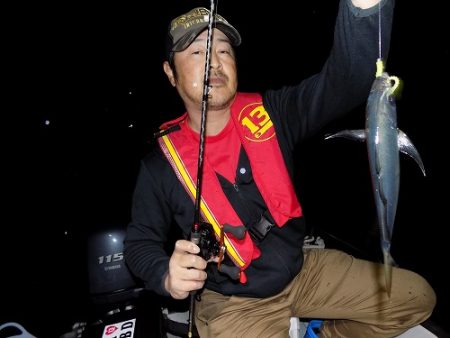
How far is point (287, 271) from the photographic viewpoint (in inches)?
81.1

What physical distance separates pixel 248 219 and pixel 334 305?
91 cm

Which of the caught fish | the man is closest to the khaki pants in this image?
the man

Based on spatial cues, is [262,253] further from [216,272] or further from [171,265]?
[171,265]

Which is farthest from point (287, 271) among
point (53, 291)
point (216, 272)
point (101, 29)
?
point (101, 29)

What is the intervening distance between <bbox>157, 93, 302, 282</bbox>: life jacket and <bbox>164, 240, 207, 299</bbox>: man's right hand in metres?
0.36

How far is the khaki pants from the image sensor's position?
204 centimetres

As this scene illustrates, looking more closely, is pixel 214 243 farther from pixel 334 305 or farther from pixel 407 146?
pixel 407 146

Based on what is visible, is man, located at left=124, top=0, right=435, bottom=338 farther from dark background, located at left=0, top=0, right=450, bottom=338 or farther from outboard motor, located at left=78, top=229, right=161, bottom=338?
dark background, located at left=0, top=0, right=450, bottom=338

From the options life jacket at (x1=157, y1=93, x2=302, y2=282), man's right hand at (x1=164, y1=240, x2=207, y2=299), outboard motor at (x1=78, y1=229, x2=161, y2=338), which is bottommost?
outboard motor at (x1=78, y1=229, x2=161, y2=338)

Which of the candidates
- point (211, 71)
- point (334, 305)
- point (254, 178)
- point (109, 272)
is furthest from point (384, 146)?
point (109, 272)

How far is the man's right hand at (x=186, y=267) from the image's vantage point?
1.70 meters

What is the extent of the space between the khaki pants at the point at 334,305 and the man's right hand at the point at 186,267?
20.8 inches

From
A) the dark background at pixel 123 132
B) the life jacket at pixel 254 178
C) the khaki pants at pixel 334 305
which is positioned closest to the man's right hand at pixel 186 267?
the life jacket at pixel 254 178

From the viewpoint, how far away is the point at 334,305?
2193 mm
